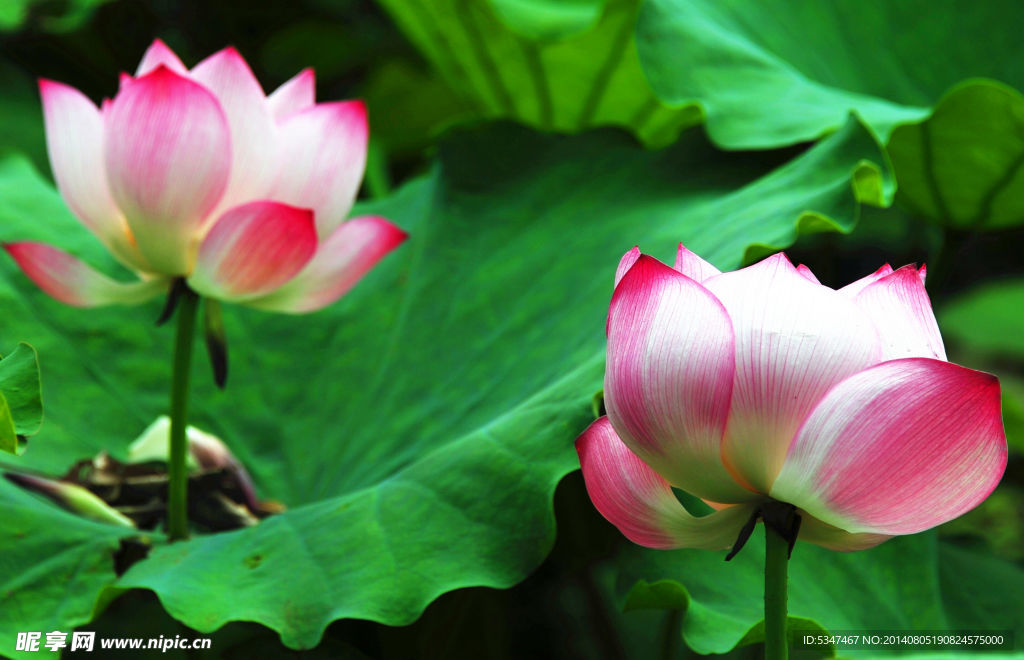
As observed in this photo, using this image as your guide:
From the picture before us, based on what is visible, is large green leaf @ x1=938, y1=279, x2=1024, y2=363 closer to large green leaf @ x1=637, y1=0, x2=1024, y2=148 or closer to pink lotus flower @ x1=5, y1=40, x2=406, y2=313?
large green leaf @ x1=637, y1=0, x2=1024, y2=148

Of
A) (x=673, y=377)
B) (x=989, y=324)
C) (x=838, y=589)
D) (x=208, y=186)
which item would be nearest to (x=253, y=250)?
(x=208, y=186)

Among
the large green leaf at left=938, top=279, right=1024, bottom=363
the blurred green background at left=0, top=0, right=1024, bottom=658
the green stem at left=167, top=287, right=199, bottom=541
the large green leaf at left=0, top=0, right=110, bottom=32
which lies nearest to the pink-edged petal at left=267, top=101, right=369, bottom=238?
the green stem at left=167, top=287, right=199, bottom=541

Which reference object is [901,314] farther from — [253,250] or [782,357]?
[253,250]

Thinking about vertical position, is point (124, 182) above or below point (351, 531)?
above

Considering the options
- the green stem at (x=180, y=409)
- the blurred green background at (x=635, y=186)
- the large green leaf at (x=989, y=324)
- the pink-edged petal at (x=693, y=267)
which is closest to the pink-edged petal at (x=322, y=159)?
the green stem at (x=180, y=409)

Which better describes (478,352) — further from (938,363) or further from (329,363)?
(938,363)

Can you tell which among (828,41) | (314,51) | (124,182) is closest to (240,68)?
(124,182)
